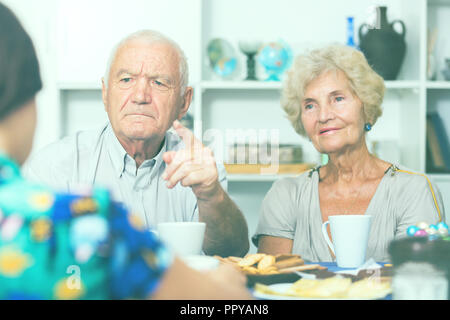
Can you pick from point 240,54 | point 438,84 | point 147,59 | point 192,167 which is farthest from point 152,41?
point 438,84

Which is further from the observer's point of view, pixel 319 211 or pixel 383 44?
pixel 383 44

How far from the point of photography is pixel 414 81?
1.78 metres

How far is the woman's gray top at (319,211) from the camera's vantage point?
106 cm

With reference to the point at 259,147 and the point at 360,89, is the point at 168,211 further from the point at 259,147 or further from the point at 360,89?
the point at 259,147

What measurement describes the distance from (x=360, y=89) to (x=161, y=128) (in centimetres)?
48

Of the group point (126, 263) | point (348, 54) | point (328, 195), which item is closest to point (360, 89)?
point (348, 54)

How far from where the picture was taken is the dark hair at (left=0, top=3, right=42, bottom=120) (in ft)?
1.03

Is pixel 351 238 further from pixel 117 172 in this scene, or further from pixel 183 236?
pixel 117 172

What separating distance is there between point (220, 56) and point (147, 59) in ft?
2.75

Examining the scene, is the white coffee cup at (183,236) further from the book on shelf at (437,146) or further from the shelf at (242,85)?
the book on shelf at (437,146)

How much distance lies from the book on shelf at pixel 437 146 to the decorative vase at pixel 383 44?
0.77 ft

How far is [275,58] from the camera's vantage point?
181cm

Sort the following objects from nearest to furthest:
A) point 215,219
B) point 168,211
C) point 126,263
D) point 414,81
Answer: point 126,263
point 215,219
point 168,211
point 414,81

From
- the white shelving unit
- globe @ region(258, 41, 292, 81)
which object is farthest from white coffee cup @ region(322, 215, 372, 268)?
globe @ region(258, 41, 292, 81)
